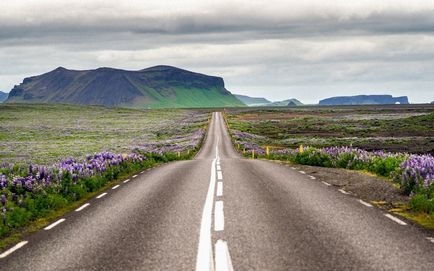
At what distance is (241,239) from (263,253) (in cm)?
101

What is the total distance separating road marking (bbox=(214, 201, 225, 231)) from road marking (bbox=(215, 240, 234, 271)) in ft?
3.89

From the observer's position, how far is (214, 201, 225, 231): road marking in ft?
34.0

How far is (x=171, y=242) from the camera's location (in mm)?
9266

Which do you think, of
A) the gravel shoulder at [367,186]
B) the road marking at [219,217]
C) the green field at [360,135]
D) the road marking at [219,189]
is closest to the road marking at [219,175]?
the road marking at [219,189]

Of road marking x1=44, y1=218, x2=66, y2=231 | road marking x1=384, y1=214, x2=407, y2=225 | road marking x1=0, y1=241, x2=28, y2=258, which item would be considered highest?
road marking x1=0, y1=241, x2=28, y2=258

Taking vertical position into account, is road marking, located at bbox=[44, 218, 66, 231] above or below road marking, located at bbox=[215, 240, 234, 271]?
below

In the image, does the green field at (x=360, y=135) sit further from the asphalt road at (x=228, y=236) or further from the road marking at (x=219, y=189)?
the asphalt road at (x=228, y=236)

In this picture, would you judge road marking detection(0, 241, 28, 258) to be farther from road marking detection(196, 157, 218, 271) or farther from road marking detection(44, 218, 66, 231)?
road marking detection(196, 157, 218, 271)

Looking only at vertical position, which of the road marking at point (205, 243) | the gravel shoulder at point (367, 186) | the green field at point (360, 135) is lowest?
the green field at point (360, 135)

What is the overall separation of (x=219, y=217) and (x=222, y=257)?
334cm

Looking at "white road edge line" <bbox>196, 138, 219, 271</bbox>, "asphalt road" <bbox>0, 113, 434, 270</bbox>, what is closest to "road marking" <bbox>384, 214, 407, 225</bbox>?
"asphalt road" <bbox>0, 113, 434, 270</bbox>

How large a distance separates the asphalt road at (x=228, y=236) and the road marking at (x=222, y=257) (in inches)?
0.6

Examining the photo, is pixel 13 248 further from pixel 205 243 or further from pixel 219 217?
pixel 219 217

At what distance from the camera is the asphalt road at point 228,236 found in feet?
26.0
